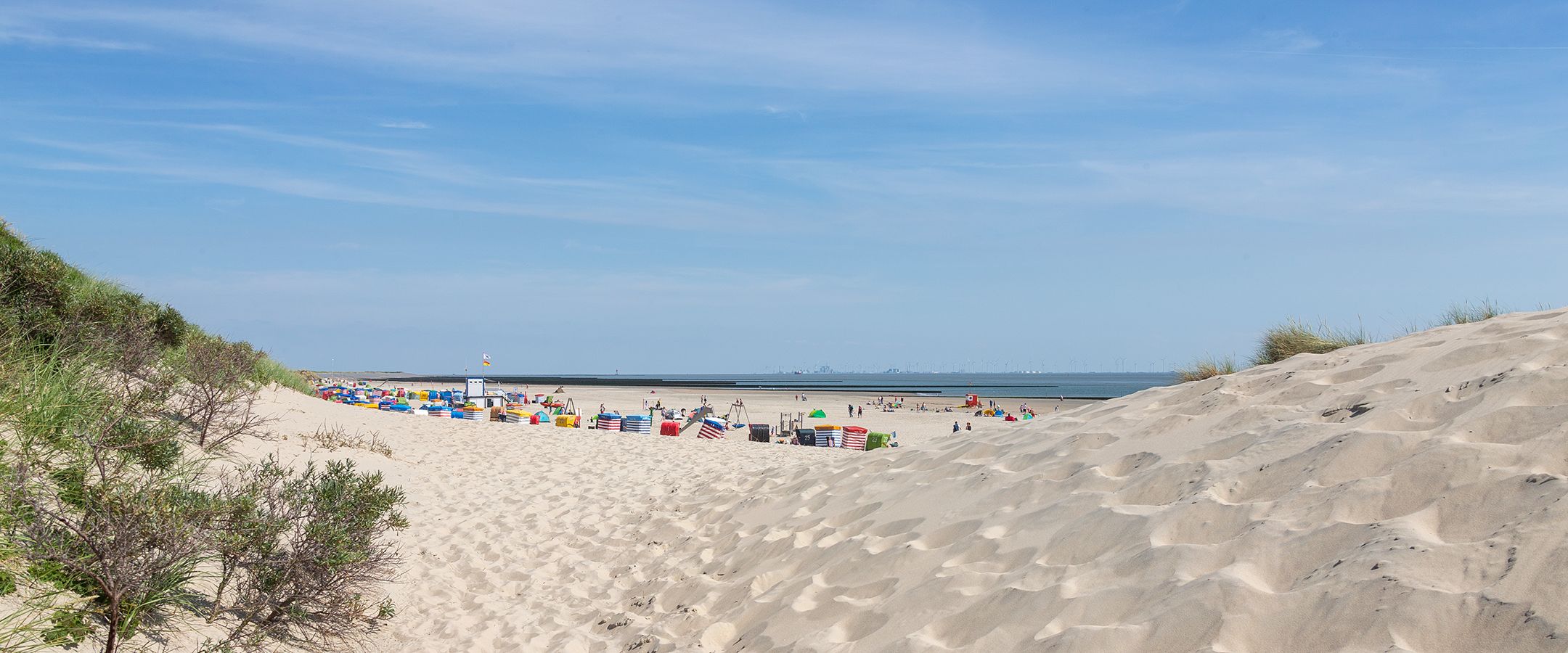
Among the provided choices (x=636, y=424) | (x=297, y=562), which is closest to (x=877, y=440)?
(x=636, y=424)

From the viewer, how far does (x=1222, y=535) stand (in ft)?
10.8

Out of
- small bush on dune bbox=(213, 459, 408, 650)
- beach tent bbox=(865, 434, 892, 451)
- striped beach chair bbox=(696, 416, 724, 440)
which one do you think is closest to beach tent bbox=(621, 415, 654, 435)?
striped beach chair bbox=(696, 416, 724, 440)

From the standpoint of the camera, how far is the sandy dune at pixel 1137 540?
261 cm

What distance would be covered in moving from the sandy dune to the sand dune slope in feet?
0.04

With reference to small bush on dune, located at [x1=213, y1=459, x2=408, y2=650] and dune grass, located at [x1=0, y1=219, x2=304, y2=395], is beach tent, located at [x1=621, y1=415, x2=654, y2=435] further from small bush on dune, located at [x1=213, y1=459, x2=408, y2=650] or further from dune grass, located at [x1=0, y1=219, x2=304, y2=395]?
small bush on dune, located at [x1=213, y1=459, x2=408, y2=650]

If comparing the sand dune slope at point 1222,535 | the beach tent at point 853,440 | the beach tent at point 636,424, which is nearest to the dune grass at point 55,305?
the sand dune slope at point 1222,535

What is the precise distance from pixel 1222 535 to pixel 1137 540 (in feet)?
1.08

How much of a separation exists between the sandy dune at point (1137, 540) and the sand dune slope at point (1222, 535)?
13 millimetres

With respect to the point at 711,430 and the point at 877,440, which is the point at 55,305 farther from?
the point at 711,430

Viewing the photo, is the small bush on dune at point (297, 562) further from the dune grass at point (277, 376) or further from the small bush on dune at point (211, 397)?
the dune grass at point (277, 376)

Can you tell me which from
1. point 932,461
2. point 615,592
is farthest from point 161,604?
point 932,461

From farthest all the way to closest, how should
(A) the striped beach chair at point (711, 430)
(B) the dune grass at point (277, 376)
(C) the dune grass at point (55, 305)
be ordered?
(A) the striped beach chair at point (711, 430), (B) the dune grass at point (277, 376), (C) the dune grass at point (55, 305)

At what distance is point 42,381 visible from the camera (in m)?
5.40

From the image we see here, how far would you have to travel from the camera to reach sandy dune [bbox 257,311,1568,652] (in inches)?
103
